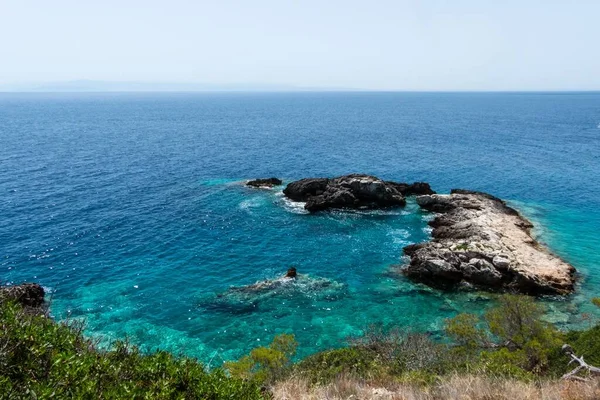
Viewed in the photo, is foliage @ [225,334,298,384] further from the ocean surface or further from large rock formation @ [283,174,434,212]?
large rock formation @ [283,174,434,212]

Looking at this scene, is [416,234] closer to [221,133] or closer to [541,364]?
[541,364]

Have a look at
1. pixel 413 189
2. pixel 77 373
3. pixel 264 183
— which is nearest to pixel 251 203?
pixel 264 183

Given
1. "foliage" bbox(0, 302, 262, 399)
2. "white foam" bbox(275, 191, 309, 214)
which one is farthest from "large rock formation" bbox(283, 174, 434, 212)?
"foliage" bbox(0, 302, 262, 399)

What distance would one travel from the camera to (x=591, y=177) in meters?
93.7

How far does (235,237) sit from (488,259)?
36.0 m

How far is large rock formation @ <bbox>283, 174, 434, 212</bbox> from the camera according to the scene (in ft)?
245

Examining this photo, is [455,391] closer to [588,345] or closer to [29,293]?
[588,345]

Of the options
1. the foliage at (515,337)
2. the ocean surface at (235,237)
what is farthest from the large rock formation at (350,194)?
the foliage at (515,337)

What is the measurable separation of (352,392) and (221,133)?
15330 centimetres

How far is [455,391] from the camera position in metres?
18.1

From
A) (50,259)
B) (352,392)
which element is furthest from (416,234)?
(50,259)

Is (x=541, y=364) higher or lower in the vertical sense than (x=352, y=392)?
lower

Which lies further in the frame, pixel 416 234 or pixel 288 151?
pixel 288 151

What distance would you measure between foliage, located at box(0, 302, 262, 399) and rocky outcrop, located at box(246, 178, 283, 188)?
6978 cm
